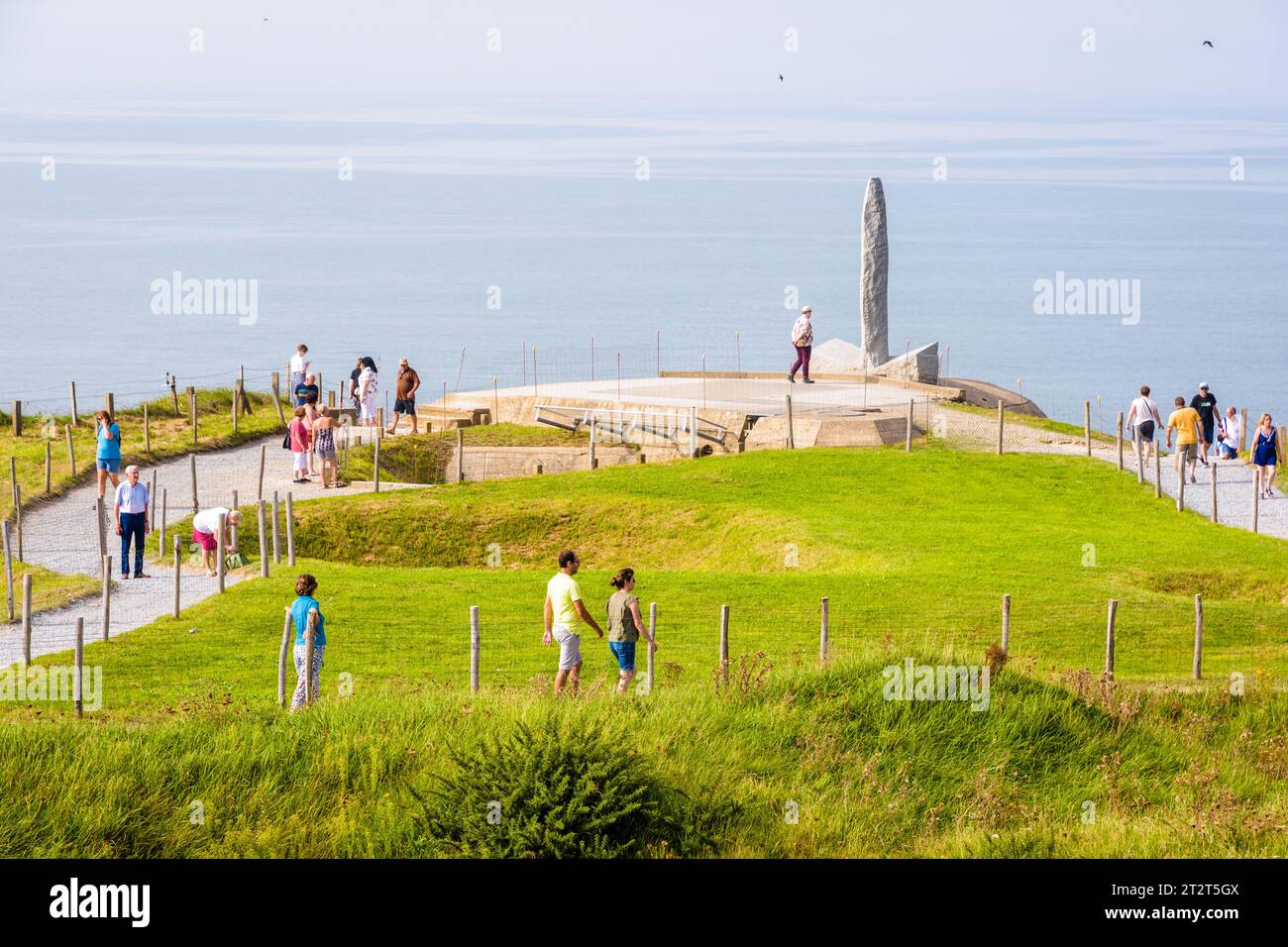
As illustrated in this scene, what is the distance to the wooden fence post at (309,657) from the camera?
70.2 ft

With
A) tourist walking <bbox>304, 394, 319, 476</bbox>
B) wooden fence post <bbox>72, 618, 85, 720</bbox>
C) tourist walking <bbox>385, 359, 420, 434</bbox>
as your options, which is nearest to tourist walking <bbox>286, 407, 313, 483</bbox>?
tourist walking <bbox>304, 394, 319, 476</bbox>

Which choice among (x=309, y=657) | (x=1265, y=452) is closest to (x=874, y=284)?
(x=1265, y=452)

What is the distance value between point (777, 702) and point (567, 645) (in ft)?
10.5

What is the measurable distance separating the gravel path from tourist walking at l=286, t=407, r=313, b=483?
33 cm

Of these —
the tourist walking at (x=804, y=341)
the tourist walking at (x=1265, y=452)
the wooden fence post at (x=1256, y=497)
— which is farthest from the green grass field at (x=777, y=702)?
the tourist walking at (x=804, y=341)

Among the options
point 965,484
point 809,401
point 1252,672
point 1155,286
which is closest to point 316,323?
point 1155,286

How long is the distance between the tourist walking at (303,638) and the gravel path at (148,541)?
23.2 ft

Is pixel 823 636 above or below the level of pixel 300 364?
below

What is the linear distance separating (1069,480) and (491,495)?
46.1 ft

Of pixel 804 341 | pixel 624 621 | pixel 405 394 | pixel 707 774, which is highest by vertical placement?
pixel 804 341

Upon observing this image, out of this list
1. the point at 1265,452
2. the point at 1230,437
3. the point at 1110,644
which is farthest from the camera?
the point at 1230,437

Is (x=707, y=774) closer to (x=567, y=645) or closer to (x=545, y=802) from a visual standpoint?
(x=567, y=645)

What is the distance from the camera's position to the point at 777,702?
2377 cm
